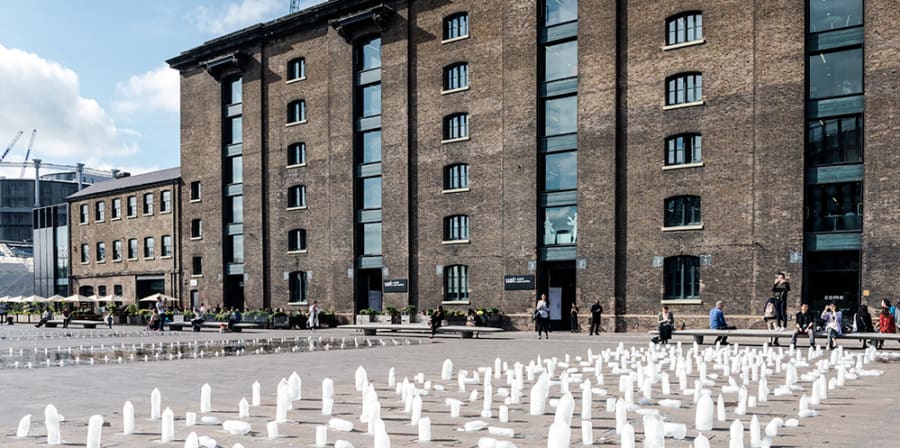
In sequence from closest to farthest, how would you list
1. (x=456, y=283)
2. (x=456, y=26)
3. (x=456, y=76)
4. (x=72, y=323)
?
(x=456, y=283) → (x=456, y=26) → (x=456, y=76) → (x=72, y=323)

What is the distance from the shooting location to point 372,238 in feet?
140

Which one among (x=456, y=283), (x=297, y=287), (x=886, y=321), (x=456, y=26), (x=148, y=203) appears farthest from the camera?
(x=148, y=203)

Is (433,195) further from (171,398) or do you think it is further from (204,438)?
(204,438)

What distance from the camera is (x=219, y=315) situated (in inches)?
1724

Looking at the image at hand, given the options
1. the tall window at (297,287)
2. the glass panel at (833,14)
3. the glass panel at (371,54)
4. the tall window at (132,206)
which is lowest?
the tall window at (297,287)

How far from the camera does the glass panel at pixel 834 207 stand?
94.0 feet

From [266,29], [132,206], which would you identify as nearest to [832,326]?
[266,29]

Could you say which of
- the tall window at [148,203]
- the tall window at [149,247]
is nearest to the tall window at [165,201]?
the tall window at [148,203]

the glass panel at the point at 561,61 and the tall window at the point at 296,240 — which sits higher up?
the glass panel at the point at 561,61

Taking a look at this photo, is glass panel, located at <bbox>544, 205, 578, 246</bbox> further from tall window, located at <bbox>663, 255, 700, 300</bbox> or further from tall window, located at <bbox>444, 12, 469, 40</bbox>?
tall window, located at <bbox>444, 12, 469, 40</bbox>

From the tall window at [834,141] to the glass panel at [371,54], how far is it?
914 inches

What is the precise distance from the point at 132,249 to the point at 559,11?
131ft

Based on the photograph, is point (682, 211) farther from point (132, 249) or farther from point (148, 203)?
point (132, 249)

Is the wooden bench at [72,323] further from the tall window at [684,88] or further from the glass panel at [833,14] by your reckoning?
the glass panel at [833,14]
